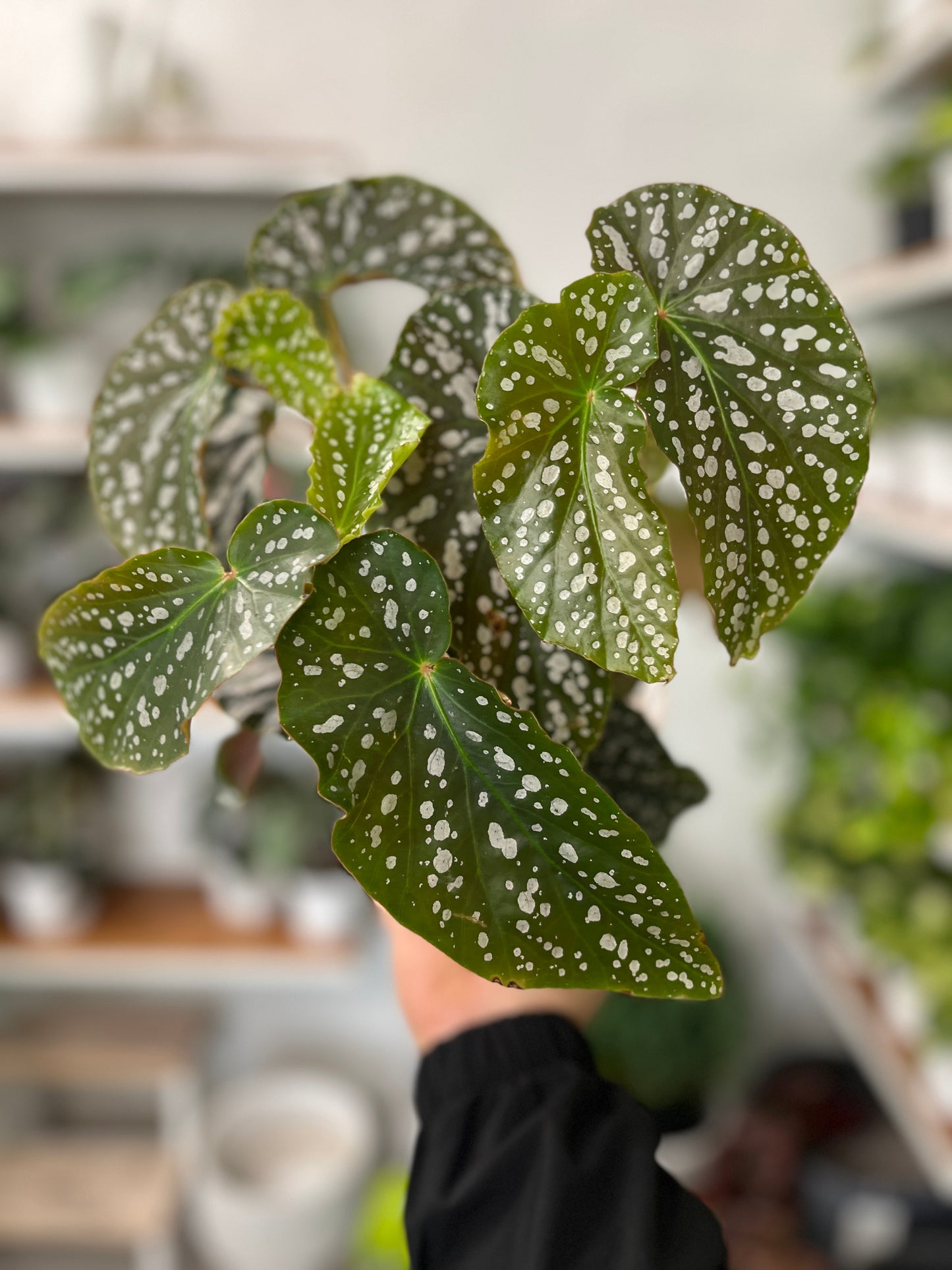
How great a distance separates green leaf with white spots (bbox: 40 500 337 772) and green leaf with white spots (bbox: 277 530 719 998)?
13 millimetres

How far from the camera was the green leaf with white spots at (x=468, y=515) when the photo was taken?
379 millimetres

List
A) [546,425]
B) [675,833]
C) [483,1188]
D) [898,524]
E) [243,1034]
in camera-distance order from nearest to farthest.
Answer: [546,425] < [483,1188] < [898,524] < [675,833] < [243,1034]

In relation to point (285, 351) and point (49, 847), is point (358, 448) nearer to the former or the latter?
point (285, 351)

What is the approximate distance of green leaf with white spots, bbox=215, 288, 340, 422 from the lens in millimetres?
425

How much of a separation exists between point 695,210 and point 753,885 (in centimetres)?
161

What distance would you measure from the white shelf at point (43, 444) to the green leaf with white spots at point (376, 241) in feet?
2.93

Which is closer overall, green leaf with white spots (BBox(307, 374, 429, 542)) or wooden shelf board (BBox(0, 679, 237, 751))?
green leaf with white spots (BBox(307, 374, 429, 542))

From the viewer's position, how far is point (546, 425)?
1.03 feet

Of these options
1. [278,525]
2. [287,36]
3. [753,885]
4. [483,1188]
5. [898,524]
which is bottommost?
[753,885]

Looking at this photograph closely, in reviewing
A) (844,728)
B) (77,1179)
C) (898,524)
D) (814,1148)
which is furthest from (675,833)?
(77,1179)

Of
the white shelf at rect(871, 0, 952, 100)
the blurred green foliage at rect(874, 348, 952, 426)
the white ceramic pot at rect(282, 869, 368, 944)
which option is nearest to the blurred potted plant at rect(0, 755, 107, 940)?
the white ceramic pot at rect(282, 869, 368, 944)

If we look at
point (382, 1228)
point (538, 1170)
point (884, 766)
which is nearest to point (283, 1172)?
point (382, 1228)

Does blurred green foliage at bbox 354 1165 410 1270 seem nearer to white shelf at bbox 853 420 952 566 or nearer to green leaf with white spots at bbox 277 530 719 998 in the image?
white shelf at bbox 853 420 952 566

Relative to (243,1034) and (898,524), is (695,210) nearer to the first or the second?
(898,524)
